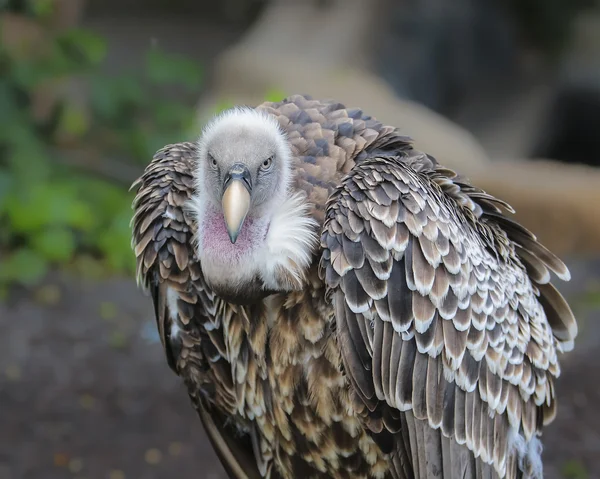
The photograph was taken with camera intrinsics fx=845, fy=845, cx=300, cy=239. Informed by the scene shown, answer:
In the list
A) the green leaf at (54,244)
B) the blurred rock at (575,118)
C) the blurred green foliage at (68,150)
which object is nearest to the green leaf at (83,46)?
the blurred green foliage at (68,150)

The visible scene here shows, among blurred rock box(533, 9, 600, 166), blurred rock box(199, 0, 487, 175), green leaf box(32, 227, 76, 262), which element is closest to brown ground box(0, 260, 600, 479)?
green leaf box(32, 227, 76, 262)

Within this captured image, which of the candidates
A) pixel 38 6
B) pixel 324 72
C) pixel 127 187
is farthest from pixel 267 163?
pixel 324 72

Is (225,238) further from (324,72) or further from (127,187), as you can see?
(324,72)

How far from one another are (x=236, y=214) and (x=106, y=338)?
13.0ft

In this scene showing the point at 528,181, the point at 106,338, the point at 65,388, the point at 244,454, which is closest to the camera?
the point at 244,454

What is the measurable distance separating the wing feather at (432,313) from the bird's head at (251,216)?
0.42ft

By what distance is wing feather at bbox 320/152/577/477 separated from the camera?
2.65 m

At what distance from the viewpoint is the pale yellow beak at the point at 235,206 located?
2.56 metres

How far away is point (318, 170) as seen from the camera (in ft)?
9.75

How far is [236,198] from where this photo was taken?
2594mm

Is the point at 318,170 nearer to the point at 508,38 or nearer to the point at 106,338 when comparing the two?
the point at 106,338

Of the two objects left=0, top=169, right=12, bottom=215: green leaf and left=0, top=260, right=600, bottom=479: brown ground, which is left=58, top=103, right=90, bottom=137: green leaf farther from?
left=0, top=260, right=600, bottom=479: brown ground

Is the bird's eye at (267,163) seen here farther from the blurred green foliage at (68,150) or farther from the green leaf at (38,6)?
the blurred green foliage at (68,150)

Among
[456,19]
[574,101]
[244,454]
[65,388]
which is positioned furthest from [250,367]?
[574,101]
